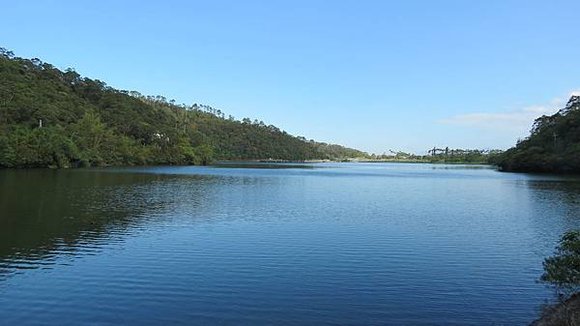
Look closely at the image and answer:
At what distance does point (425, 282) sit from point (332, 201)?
26.3 metres

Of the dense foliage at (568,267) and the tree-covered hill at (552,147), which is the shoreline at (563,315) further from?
the tree-covered hill at (552,147)

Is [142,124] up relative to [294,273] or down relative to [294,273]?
up

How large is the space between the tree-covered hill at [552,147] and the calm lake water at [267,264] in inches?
2817

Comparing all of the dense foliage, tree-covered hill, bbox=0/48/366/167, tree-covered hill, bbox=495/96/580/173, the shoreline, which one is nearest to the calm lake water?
the shoreline

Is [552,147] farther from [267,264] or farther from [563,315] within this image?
[563,315]

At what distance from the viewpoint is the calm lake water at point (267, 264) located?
1260cm

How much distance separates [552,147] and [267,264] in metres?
105

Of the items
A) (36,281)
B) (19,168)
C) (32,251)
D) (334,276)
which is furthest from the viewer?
(19,168)

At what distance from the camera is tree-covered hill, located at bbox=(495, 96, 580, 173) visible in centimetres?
9650

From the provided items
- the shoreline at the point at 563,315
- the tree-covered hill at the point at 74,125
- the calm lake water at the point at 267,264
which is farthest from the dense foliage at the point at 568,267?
the tree-covered hill at the point at 74,125

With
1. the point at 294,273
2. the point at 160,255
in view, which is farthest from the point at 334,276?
the point at 160,255

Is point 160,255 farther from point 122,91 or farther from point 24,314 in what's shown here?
point 122,91

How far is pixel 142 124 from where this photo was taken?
139500 mm

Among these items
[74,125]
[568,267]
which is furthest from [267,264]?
[74,125]
